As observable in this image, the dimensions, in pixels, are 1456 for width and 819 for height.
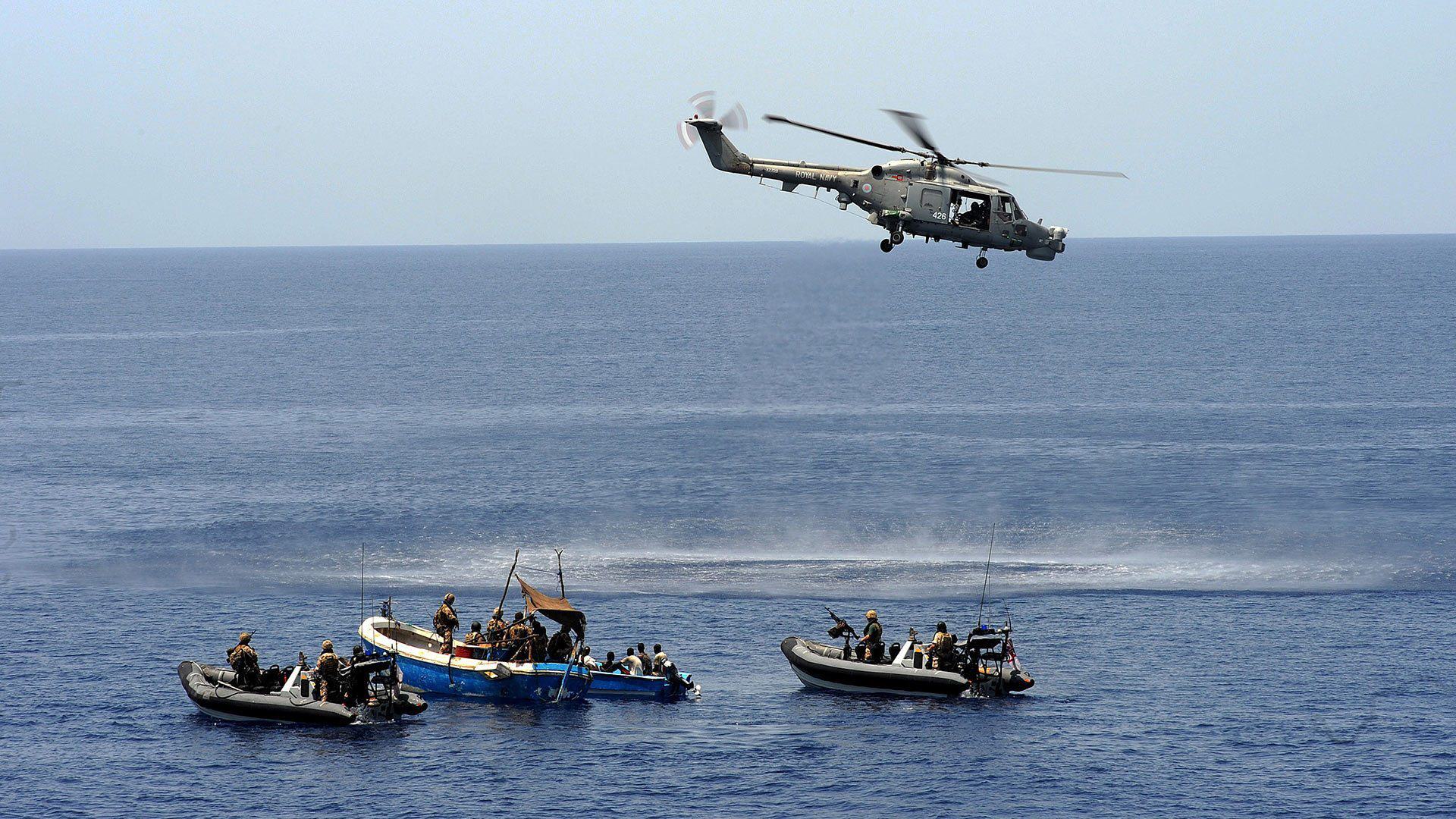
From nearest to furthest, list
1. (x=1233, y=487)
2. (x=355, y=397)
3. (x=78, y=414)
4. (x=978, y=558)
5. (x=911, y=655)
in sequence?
(x=911, y=655), (x=978, y=558), (x=1233, y=487), (x=78, y=414), (x=355, y=397)

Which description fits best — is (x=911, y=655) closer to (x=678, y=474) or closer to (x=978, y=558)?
(x=978, y=558)

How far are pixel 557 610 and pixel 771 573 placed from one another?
25.8 m

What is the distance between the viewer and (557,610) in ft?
212

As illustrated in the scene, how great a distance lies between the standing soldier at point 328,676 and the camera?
206 ft

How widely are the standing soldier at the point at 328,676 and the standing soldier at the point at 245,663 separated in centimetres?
266

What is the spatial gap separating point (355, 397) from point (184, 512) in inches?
2304

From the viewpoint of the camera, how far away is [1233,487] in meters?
111

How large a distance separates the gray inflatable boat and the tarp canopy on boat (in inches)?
249

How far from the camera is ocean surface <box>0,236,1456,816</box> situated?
2297 inches

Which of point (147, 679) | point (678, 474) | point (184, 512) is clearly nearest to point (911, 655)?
point (147, 679)

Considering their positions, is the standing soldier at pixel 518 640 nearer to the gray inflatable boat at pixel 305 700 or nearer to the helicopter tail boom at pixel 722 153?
the gray inflatable boat at pixel 305 700

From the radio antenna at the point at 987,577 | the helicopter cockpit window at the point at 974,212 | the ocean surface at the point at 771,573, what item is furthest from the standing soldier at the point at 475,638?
the helicopter cockpit window at the point at 974,212

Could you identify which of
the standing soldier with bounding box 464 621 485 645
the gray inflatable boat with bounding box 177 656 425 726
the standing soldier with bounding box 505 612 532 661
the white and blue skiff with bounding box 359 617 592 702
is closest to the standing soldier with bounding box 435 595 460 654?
the white and blue skiff with bounding box 359 617 592 702

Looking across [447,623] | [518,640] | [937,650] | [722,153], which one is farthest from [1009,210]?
[447,623]
